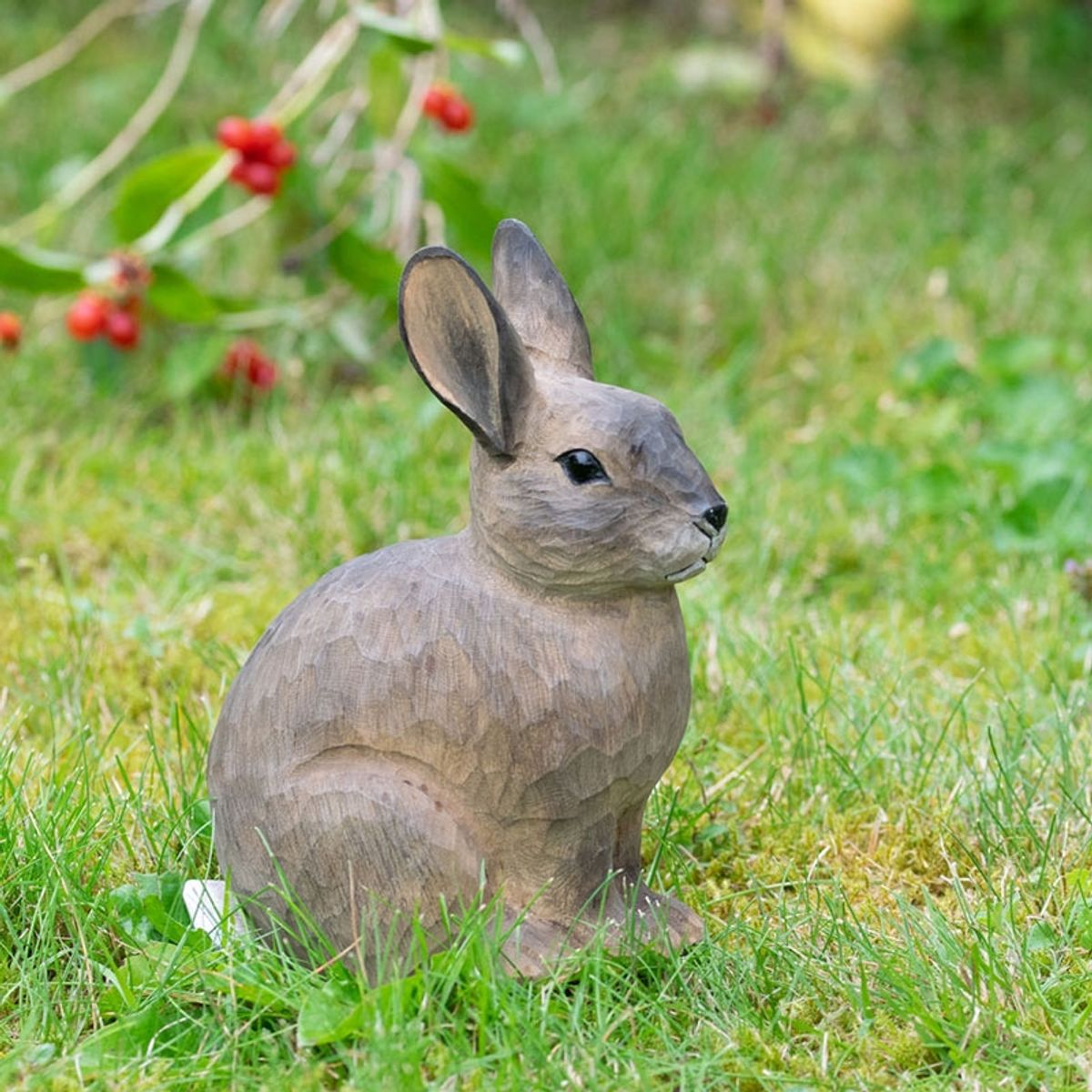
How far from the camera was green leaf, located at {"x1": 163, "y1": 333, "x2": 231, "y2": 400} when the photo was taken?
4.17m

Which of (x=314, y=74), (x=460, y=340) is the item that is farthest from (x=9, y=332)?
(x=460, y=340)

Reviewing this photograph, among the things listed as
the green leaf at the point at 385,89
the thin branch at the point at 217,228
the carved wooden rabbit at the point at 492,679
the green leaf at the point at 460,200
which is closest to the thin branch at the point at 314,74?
the green leaf at the point at 385,89

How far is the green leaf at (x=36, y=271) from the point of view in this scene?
155 inches

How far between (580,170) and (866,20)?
84.8 inches

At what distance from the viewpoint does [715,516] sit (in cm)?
196

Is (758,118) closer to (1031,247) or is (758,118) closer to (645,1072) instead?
(1031,247)

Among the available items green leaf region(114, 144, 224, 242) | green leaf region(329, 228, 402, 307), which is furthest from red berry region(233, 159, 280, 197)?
green leaf region(329, 228, 402, 307)

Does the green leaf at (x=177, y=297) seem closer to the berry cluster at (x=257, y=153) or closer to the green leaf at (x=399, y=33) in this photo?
the berry cluster at (x=257, y=153)

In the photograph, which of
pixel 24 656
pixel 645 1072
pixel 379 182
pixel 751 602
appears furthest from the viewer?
pixel 379 182

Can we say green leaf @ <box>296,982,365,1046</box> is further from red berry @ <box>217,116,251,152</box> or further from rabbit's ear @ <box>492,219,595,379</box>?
red berry @ <box>217,116,251,152</box>

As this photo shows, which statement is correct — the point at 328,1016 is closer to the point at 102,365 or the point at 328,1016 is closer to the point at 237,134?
the point at 237,134

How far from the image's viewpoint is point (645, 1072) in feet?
6.25

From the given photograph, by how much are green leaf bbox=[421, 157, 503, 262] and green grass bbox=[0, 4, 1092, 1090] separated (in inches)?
18.0

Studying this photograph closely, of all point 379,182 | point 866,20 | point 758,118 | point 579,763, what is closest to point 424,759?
point 579,763
